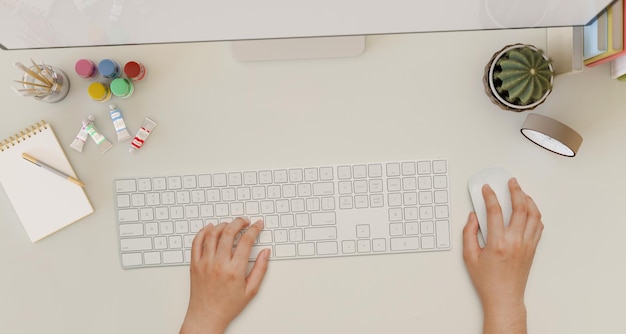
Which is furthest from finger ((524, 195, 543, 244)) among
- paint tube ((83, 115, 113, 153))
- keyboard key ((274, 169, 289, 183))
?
paint tube ((83, 115, 113, 153))

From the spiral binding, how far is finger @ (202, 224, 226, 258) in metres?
0.36

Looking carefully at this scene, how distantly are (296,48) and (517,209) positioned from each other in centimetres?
50

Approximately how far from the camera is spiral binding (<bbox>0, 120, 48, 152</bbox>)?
0.91 meters

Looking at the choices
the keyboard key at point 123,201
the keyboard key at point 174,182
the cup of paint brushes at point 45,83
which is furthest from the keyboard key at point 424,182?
the cup of paint brushes at point 45,83

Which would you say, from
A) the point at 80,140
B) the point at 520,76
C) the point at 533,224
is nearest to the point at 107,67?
the point at 80,140

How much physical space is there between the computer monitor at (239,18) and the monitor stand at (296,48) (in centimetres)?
25

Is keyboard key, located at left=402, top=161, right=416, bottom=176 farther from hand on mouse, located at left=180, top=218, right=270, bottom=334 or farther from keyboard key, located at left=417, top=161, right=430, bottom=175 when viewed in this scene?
hand on mouse, located at left=180, top=218, right=270, bottom=334

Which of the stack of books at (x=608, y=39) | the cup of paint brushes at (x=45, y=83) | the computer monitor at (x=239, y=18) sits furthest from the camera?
the cup of paint brushes at (x=45, y=83)

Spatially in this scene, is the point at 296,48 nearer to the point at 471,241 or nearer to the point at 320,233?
the point at 320,233

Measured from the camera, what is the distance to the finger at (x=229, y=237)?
36.1 inches

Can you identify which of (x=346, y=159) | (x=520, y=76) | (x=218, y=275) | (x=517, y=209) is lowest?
(x=218, y=275)

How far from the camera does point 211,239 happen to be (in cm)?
92

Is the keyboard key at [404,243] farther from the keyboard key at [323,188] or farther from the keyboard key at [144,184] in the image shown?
the keyboard key at [144,184]

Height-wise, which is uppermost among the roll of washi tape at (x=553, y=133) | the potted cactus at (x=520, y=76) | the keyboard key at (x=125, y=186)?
the potted cactus at (x=520, y=76)
